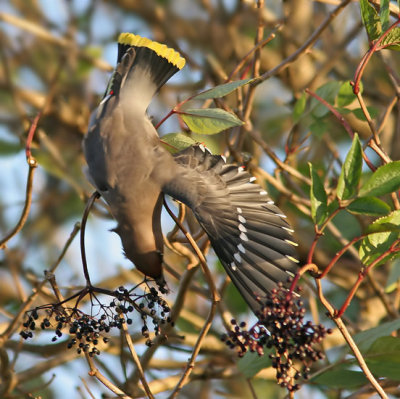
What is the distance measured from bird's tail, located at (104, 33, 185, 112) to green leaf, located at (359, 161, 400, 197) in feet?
3.59

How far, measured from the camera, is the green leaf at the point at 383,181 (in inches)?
76.9

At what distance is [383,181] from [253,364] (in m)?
1.05

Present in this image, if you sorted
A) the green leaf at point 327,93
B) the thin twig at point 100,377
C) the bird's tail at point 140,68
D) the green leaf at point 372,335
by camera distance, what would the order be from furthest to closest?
the green leaf at point 327,93 → the bird's tail at point 140,68 → the green leaf at point 372,335 → the thin twig at point 100,377

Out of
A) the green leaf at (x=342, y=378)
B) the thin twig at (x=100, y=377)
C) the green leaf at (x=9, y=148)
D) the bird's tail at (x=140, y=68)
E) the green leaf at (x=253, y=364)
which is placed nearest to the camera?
the thin twig at (x=100, y=377)

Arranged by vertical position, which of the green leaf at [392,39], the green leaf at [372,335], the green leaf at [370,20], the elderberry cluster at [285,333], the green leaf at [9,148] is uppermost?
the green leaf at [9,148]

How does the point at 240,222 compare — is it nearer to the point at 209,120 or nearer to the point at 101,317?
the point at 209,120

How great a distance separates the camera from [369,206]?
1952 millimetres

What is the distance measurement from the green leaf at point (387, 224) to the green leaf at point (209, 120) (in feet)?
1.69

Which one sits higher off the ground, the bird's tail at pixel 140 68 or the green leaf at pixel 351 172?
the bird's tail at pixel 140 68

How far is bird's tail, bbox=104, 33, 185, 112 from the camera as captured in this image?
2777 millimetres

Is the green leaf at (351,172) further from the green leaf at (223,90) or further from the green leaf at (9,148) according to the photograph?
the green leaf at (9,148)

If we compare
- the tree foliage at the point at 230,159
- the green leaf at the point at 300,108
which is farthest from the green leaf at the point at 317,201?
the green leaf at the point at 300,108

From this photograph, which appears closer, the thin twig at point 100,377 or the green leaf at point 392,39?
the thin twig at point 100,377

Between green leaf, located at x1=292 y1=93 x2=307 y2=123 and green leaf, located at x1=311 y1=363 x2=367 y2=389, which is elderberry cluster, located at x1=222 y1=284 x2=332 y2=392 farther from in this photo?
green leaf, located at x1=292 y1=93 x2=307 y2=123
